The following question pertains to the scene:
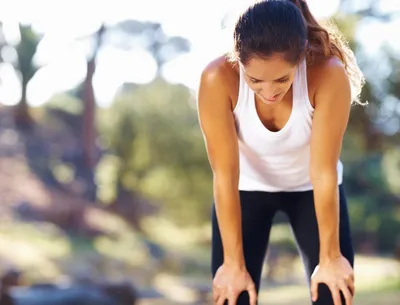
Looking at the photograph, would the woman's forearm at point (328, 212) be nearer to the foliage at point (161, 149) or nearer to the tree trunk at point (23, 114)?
the foliage at point (161, 149)

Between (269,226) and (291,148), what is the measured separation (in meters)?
0.18

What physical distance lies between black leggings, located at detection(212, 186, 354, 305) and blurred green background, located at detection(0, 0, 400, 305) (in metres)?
2.60

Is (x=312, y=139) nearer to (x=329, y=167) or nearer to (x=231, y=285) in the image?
(x=329, y=167)

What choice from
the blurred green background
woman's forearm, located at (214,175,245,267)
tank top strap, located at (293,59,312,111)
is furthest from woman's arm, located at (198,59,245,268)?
the blurred green background

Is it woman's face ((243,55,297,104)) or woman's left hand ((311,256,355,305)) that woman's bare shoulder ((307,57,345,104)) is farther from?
woman's left hand ((311,256,355,305))

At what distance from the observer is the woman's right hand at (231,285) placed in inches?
46.1

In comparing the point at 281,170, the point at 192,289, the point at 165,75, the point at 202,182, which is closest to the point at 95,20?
the point at 165,75

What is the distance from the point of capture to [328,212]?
1.12 m

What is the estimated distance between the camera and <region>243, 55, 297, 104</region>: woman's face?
999mm

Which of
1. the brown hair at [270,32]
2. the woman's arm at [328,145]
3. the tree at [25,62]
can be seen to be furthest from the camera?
the tree at [25,62]

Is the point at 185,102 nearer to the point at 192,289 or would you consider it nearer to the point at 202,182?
the point at 202,182

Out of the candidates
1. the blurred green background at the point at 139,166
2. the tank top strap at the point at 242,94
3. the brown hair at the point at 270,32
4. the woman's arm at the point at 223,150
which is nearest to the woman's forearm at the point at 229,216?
the woman's arm at the point at 223,150

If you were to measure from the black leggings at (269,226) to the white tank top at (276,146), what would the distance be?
20 millimetres

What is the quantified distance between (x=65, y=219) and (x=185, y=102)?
1.04 m
